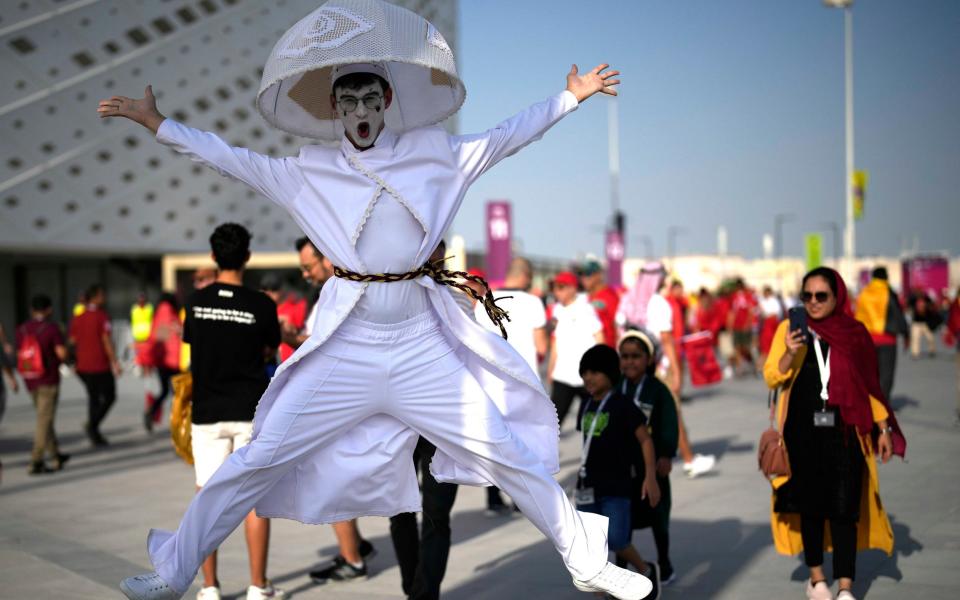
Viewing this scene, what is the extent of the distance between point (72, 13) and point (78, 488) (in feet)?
107

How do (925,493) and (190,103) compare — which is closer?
(925,493)

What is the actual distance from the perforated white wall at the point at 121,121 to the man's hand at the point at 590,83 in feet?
120

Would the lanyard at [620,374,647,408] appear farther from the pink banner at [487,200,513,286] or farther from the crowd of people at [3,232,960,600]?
the pink banner at [487,200,513,286]

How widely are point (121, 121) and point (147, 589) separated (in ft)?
127

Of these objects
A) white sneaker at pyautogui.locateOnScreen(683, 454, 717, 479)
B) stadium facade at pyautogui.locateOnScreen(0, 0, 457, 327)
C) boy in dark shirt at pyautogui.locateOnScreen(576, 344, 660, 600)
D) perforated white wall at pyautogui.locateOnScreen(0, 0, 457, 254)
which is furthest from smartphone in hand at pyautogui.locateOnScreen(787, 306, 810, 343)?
perforated white wall at pyautogui.locateOnScreen(0, 0, 457, 254)

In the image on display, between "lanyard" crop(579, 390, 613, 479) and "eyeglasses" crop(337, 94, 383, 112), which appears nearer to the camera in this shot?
"eyeglasses" crop(337, 94, 383, 112)

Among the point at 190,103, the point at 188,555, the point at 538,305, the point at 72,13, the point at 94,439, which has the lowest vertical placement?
the point at 94,439

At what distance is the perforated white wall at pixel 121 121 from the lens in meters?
37.8

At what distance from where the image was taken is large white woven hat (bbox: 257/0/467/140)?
13.1ft

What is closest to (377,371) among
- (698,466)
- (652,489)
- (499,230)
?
(652,489)

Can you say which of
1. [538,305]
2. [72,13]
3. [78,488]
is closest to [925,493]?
[538,305]

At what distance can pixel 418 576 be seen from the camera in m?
5.14

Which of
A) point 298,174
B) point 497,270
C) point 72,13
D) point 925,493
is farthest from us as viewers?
point 72,13

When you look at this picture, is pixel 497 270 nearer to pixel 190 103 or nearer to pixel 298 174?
pixel 298 174
